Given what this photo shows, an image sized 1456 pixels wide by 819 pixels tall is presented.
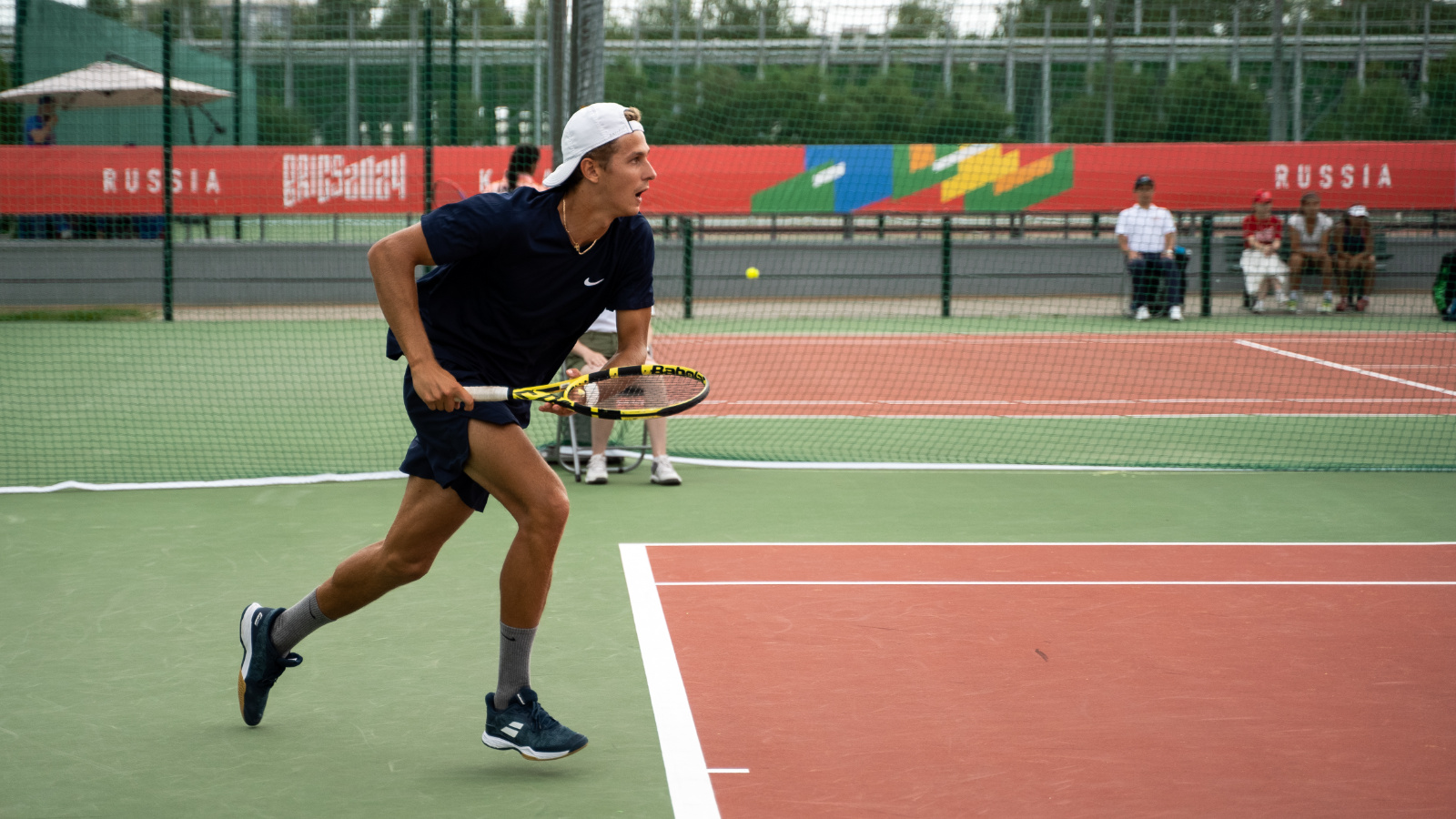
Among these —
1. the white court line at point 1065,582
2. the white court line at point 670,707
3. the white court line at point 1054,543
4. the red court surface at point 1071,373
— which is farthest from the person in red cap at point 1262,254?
the white court line at point 670,707

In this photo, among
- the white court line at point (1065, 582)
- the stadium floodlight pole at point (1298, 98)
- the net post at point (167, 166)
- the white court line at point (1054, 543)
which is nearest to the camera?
the white court line at point (1065, 582)

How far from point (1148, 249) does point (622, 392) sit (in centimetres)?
1333

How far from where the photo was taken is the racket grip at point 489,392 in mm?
3354

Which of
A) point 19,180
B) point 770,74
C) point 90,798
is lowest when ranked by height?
point 90,798

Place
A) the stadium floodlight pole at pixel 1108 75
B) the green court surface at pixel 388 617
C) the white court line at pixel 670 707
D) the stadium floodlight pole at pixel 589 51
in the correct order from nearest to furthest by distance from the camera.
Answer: the white court line at pixel 670 707, the green court surface at pixel 388 617, the stadium floodlight pole at pixel 589 51, the stadium floodlight pole at pixel 1108 75

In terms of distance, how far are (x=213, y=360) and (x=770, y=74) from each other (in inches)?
268

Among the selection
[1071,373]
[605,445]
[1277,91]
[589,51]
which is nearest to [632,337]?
[605,445]

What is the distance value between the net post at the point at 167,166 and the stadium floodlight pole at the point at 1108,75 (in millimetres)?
10822

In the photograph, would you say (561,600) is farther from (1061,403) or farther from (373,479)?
(1061,403)

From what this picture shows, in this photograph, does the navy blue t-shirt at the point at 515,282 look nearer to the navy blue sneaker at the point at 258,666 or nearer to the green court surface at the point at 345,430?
the navy blue sneaker at the point at 258,666

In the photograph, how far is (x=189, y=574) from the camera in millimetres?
5230

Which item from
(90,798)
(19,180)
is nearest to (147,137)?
(19,180)

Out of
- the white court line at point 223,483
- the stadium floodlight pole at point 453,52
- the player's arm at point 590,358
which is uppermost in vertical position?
the stadium floodlight pole at point 453,52

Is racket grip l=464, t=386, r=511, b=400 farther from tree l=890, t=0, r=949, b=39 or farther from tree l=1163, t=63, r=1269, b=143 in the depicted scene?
tree l=1163, t=63, r=1269, b=143
